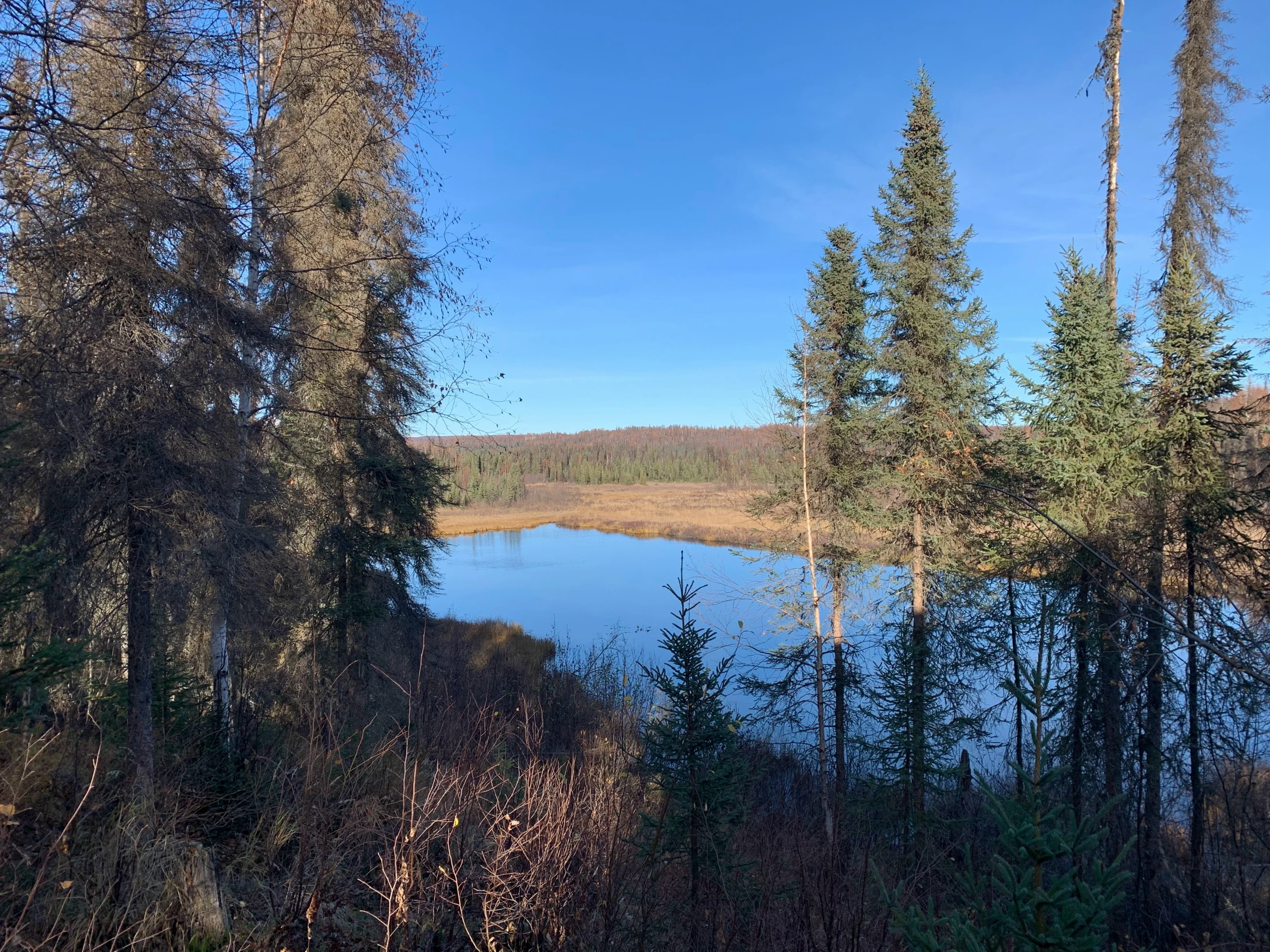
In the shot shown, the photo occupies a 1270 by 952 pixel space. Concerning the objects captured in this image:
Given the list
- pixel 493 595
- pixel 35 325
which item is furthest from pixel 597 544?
pixel 35 325

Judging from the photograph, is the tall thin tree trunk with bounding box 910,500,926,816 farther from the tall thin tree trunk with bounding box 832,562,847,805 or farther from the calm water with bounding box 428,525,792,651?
the calm water with bounding box 428,525,792,651

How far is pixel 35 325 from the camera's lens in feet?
12.5

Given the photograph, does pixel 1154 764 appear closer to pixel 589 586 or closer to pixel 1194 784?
pixel 1194 784

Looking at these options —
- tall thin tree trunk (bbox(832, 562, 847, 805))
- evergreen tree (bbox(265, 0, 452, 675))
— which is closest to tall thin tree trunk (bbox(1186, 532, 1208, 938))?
tall thin tree trunk (bbox(832, 562, 847, 805))

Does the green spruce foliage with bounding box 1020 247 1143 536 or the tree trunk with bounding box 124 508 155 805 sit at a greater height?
the green spruce foliage with bounding box 1020 247 1143 536

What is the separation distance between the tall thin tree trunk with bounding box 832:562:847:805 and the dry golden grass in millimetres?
21017

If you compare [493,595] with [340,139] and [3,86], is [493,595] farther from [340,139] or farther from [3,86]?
[3,86]

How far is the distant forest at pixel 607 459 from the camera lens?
12820mm

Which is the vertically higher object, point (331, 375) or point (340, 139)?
Result: point (340, 139)

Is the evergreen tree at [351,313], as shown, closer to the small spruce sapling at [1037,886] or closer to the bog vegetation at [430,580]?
the bog vegetation at [430,580]

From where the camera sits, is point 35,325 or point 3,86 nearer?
point 3,86

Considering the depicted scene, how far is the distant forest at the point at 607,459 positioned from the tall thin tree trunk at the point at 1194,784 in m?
6.47

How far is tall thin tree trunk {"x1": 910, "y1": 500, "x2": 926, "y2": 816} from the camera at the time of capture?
10.0 m

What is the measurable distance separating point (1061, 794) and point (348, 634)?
41.3 feet
